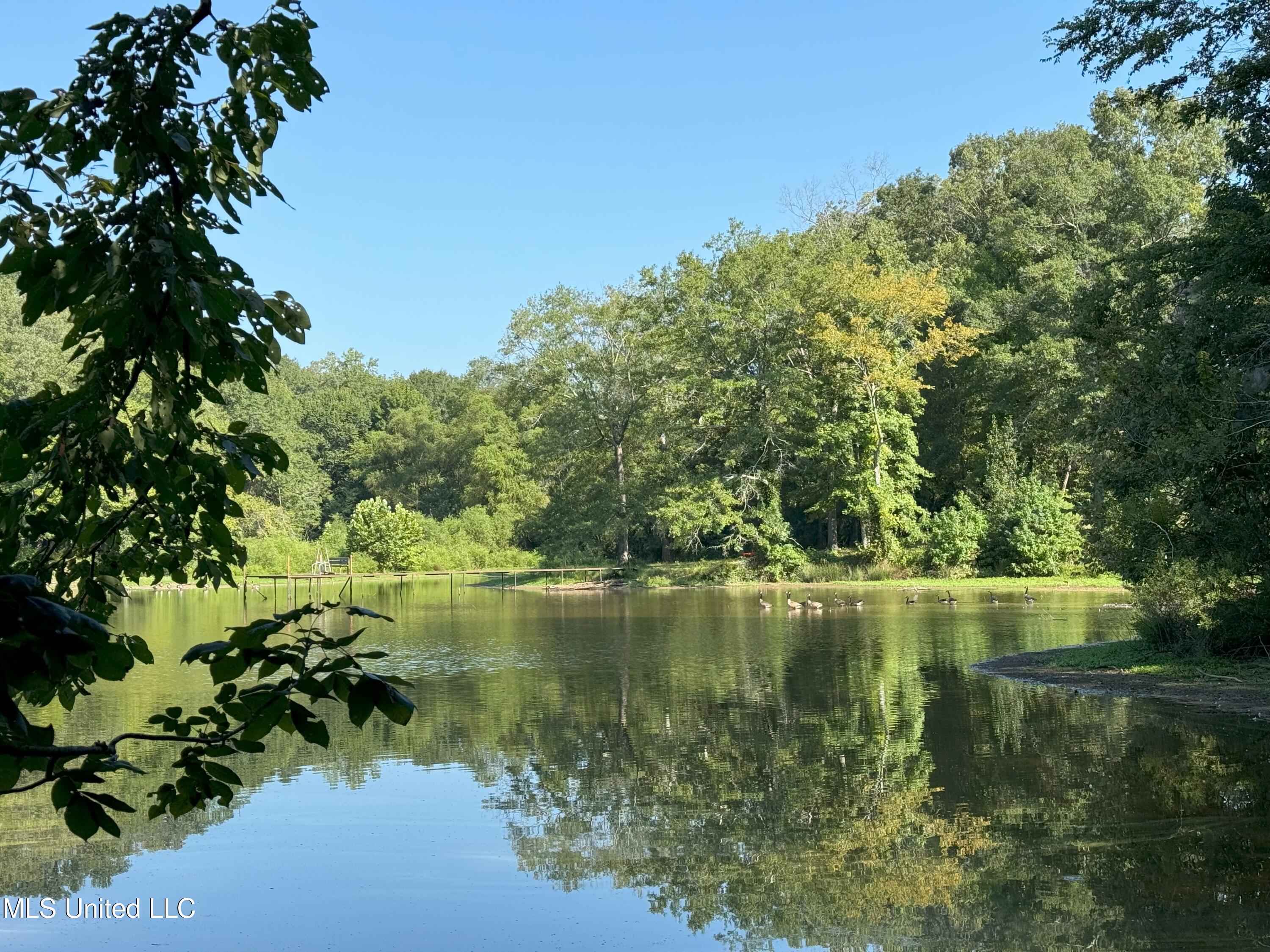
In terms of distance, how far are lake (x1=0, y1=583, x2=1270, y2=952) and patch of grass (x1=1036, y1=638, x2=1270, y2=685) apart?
146 centimetres

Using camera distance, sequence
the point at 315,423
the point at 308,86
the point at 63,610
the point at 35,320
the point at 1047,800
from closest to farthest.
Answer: the point at 63,610
the point at 35,320
the point at 308,86
the point at 1047,800
the point at 315,423

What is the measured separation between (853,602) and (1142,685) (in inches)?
652

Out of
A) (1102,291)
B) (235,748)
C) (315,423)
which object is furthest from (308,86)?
(315,423)

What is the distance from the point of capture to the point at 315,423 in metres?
73.3

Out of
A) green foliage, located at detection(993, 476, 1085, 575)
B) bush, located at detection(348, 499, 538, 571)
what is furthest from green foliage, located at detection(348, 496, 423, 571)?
green foliage, located at detection(993, 476, 1085, 575)

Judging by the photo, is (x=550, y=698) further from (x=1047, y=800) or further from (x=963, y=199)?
(x=963, y=199)

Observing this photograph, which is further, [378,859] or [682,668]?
[682,668]

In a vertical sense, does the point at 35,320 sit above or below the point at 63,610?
above

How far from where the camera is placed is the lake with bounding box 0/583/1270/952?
6625mm

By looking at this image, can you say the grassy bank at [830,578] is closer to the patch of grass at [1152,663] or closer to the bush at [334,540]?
the bush at [334,540]

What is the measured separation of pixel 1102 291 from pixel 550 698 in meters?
10.00

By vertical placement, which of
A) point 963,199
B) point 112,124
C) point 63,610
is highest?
point 963,199

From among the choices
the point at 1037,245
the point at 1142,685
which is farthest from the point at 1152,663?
the point at 1037,245

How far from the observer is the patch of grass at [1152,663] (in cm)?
1371
